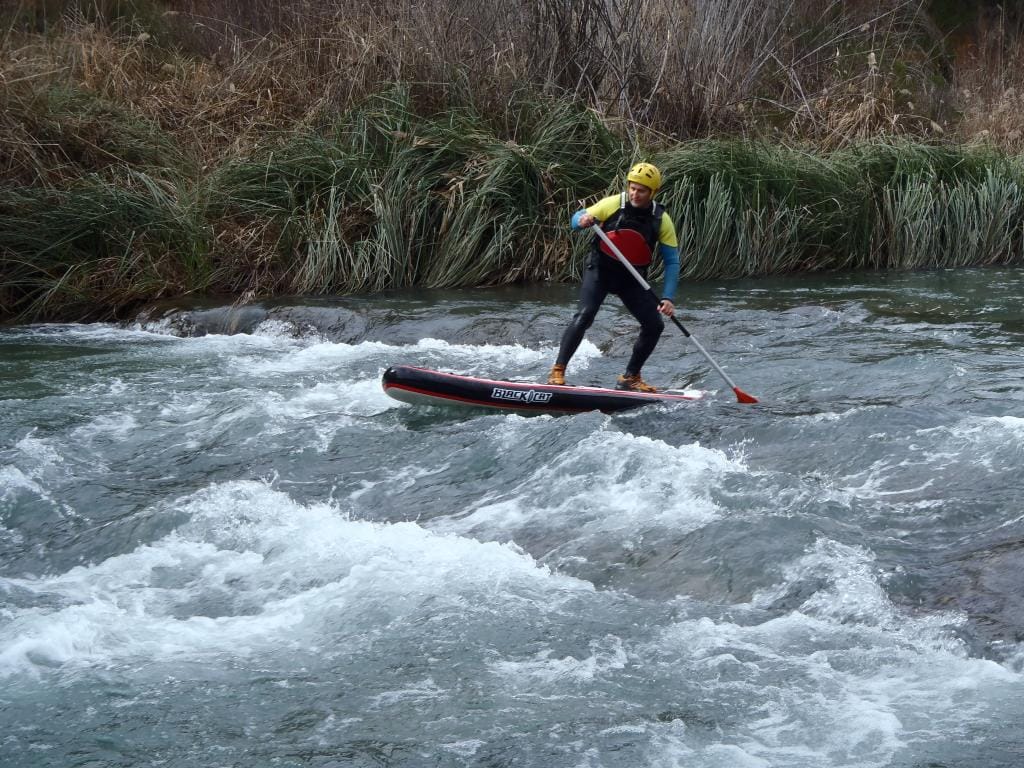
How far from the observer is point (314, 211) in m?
11.3

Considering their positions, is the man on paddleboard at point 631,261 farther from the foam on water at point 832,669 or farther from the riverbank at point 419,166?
→ the riverbank at point 419,166

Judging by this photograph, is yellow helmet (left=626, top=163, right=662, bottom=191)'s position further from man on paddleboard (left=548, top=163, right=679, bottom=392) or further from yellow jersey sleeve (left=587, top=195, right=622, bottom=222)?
yellow jersey sleeve (left=587, top=195, right=622, bottom=222)

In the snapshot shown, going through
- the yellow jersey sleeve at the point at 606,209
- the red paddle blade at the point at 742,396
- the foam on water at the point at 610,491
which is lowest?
the foam on water at the point at 610,491

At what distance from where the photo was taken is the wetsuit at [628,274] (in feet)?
23.5

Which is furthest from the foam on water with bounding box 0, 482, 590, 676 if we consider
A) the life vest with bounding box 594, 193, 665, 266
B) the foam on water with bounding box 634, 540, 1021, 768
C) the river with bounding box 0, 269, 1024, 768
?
the life vest with bounding box 594, 193, 665, 266

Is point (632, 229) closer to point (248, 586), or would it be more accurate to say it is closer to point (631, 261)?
point (631, 261)

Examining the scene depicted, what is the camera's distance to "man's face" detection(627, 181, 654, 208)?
699cm

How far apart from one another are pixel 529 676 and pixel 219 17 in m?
13.3

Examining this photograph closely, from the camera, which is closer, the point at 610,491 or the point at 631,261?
the point at 610,491

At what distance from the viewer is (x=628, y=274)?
Answer: 7.41m

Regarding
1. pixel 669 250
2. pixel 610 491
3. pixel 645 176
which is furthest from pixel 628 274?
pixel 610 491

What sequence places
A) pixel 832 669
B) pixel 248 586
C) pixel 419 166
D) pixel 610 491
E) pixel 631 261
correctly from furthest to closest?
pixel 419 166 < pixel 631 261 < pixel 610 491 < pixel 248 586 < pixel 832 669

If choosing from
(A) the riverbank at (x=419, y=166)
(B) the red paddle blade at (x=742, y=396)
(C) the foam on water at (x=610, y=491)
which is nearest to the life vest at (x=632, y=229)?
(B) the red paddle blade at (x=742, y=396)

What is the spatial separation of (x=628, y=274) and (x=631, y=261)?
146 mm
